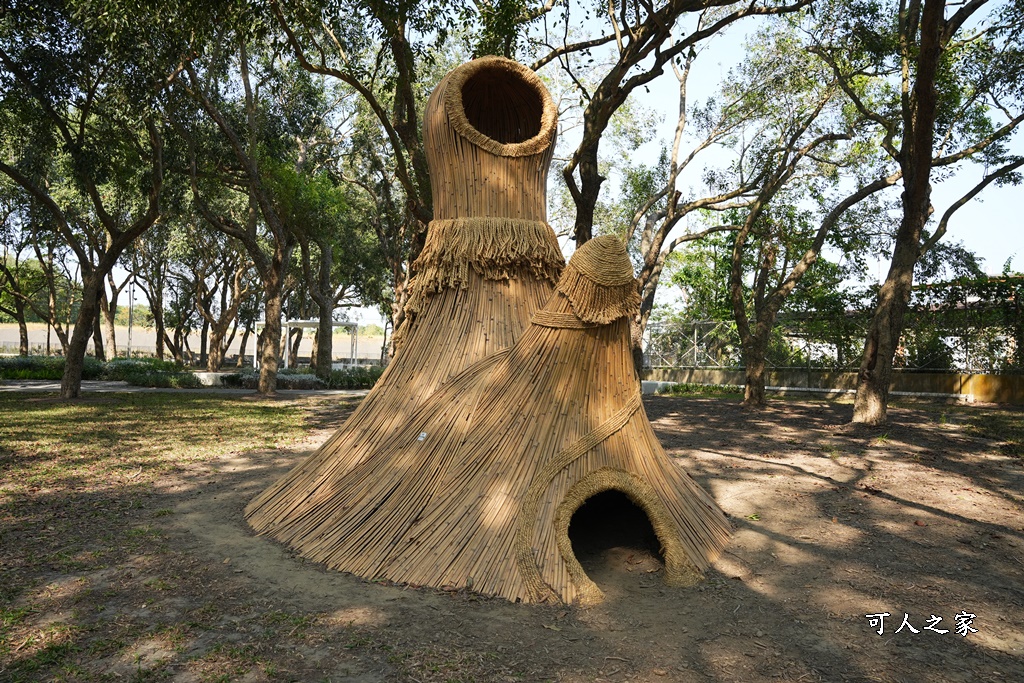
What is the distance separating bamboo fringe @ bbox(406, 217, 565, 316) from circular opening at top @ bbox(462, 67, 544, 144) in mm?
966

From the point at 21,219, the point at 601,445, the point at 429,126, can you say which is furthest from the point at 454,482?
the point at 21,219

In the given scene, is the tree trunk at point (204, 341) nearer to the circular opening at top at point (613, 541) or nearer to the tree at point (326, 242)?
the tree at point (326, 242)

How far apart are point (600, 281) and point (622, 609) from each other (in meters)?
1.82

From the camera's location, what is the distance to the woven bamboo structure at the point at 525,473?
404 centimetres

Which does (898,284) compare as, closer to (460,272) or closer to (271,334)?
(460,272)

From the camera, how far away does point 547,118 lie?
215 inches

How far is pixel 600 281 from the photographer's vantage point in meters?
4.22

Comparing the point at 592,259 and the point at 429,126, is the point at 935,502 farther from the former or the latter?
the point at 429,126

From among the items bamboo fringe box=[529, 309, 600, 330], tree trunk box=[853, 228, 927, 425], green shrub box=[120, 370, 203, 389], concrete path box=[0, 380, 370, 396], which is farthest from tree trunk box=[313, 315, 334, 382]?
bamboo fringe box=[529, 309, 600, 330]

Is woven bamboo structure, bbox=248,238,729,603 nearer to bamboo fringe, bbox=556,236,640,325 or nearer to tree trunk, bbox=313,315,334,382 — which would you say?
bamboo fringe, bbox=556,236,640,325

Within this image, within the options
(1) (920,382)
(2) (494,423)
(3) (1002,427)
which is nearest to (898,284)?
(3) (1002,427)

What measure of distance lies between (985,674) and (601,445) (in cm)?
213

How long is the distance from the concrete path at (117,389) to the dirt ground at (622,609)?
1164 centimetres

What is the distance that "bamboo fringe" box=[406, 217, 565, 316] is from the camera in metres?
5.12
